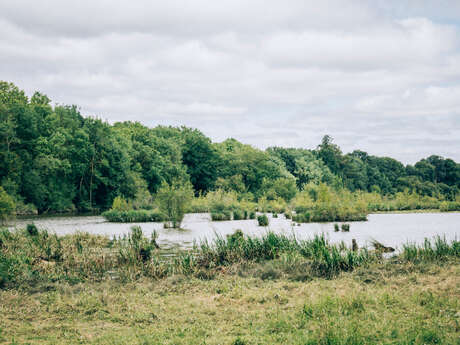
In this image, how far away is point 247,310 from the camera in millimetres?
10031

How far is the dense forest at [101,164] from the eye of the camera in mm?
56844

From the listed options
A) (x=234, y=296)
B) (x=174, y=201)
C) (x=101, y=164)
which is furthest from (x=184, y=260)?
(x=101, y=164)

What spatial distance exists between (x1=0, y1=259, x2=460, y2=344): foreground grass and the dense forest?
24.3 metres

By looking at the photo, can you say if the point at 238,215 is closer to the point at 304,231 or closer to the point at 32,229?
the point at 304,231

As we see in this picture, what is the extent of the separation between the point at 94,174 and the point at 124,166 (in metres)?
4.50

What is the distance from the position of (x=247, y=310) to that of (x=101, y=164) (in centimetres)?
6124

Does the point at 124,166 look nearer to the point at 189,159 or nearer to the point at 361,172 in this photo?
the point at 189,159

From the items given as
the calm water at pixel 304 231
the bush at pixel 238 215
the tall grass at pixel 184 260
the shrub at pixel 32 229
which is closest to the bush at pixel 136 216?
the calm water at pixel 304 231

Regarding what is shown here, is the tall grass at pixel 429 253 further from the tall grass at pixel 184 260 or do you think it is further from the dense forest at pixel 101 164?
the dense forest at pixel 101 164

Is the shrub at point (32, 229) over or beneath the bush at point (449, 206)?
over

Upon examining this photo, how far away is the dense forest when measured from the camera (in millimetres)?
56844

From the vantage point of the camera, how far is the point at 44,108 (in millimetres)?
63969

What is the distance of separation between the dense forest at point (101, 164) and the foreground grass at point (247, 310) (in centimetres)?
2428

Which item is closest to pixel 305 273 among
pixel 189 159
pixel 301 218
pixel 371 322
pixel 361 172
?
pixel 371 322
